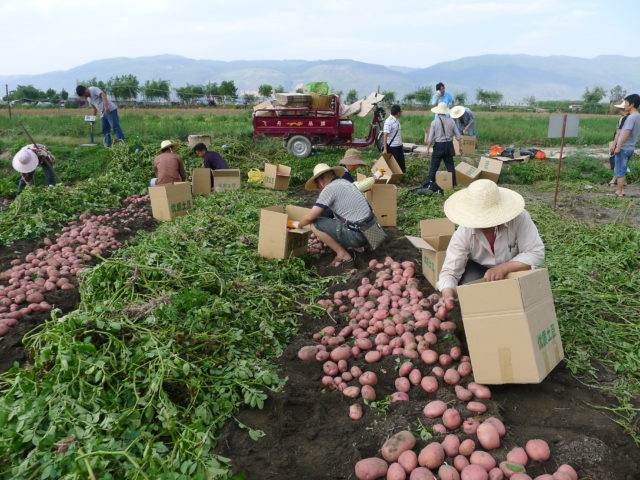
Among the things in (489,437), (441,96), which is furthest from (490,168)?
(489,437)

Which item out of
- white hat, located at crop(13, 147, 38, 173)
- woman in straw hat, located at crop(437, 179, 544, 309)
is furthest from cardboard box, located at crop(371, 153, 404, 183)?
white hat, located at crop(13, 147, 38, 173)

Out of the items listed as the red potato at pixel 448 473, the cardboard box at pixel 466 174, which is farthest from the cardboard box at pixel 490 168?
the red potato at pixel 448 473

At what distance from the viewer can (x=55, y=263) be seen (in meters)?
4.79

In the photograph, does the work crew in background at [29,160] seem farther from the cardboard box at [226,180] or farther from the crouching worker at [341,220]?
the crouching worker at [341,220]

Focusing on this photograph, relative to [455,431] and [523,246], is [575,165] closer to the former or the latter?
[523,246]

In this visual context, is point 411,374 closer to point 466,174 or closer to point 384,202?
point 384,202

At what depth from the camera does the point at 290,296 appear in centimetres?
409

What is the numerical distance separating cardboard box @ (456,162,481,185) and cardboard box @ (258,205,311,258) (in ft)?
14.8

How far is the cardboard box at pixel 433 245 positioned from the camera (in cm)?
358

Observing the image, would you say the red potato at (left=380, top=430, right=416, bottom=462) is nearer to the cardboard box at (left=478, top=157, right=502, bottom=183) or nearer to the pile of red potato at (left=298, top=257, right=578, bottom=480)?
the pile of red potato at (left=298, top=257, right=578, bottom=480)

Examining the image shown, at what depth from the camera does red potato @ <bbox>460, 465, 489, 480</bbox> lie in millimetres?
1906

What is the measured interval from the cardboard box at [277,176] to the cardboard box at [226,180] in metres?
0.87

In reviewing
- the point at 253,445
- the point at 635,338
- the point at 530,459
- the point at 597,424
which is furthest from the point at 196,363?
the point at 635,338

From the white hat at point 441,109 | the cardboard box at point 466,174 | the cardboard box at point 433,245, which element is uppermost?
the white hat at point 441,109
